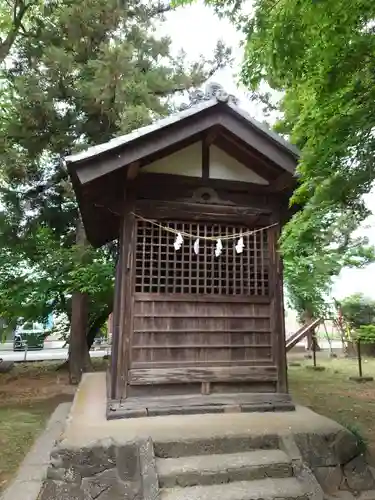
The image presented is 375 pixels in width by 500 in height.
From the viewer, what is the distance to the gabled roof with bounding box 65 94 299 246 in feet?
17.1

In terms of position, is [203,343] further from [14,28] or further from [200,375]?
[14,28]

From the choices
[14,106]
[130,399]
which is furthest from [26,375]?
[130,399]

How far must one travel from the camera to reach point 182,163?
6.10 metres

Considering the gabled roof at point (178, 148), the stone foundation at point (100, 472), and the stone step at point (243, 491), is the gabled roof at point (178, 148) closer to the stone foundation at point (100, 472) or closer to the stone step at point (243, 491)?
the stone foundation at point (100, 472)

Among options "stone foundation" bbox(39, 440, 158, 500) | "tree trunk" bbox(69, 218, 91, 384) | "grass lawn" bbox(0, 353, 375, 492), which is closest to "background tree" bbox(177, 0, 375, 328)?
"stone foundation" bbox(39, 440, 158, 500)

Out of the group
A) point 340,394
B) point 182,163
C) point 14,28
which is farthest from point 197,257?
point 14,28

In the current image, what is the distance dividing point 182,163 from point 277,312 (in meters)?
2.88

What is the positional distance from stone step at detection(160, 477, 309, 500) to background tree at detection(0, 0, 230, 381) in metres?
8.27

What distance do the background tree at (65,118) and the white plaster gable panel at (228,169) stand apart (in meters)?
5.84

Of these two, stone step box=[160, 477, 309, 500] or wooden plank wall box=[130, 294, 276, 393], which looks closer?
stone step box=[160, 477, 309, 500]

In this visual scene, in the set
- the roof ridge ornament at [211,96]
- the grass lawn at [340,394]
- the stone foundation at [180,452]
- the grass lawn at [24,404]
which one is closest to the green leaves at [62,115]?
the grass lawn at [24,404]

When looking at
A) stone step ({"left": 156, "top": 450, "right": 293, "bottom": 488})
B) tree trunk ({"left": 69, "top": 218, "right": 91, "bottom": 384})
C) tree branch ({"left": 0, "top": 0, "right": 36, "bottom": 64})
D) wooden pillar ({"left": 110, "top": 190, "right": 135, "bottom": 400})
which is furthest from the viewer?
tree trunk ({"left": 69, "top": 218, "right": 91, "bottom": 384})

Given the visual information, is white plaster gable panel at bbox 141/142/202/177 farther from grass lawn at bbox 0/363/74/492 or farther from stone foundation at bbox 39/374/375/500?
grass lawn at bbox 0/363/74/492

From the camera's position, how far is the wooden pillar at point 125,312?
5367 mm
